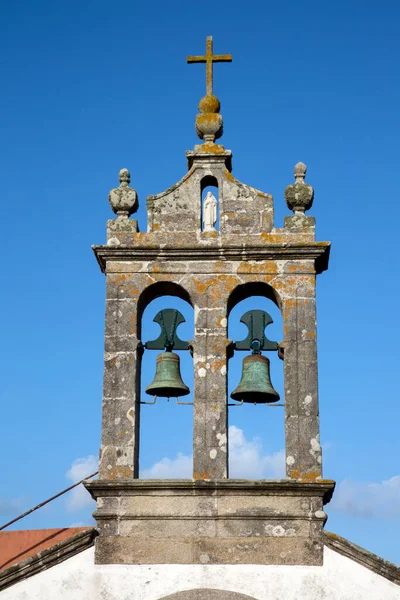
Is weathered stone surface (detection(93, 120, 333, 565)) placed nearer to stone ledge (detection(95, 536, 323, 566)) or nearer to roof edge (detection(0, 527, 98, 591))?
stone ledge (detection(95, 536, 323, 566))

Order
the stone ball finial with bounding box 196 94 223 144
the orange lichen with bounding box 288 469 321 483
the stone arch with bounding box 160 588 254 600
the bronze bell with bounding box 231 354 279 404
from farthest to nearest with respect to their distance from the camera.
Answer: the stone ball finial with bounding box 196 94 223 144 < the bronze bell with bounding box 231 354 279 404 < the orange lichen with bounding box 288 469 321 483 < the stone arch with bounding box 160 588 254 600

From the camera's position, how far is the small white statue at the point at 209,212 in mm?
12641

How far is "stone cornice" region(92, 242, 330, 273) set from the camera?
12.3m

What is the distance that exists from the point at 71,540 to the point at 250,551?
1.61 meters

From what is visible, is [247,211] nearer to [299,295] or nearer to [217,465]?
[299,295]

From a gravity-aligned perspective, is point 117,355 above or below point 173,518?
above

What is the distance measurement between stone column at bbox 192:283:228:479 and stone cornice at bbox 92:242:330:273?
42 cm

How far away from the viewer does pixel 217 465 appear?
38.0 ft

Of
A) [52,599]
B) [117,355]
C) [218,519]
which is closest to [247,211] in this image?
[117,355]

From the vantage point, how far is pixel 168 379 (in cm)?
1215

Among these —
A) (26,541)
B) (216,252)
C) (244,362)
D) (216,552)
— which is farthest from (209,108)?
(26,541)

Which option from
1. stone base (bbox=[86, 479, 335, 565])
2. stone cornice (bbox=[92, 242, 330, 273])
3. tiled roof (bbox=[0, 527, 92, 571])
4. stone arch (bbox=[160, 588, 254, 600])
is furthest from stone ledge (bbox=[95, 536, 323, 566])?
tiled roof (bbox=[0, 527, 92, 571])

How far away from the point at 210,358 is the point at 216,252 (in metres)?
1.09

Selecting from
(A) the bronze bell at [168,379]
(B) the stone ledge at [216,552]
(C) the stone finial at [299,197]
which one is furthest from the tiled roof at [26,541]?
(C) the stone finial at [299,197]
